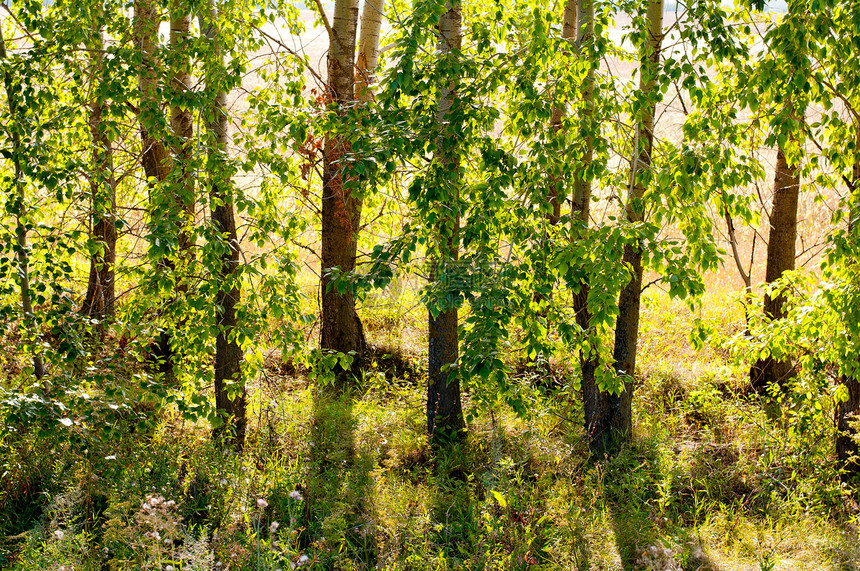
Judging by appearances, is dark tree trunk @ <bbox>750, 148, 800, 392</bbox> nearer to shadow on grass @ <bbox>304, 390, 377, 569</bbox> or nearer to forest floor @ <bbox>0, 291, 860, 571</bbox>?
forest floor @ <bbox>0, 291, 860, 571</bbox>

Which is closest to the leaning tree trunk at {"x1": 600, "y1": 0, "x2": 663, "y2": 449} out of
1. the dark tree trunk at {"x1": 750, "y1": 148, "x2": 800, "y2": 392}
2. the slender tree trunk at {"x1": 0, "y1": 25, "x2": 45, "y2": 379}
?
the dark tree trunk at {"x1": 750, "y1": 148, "x2": 800, "y2": 392}

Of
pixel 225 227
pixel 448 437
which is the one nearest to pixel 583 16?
pixel 225 227

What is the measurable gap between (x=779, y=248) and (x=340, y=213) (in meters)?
4.12

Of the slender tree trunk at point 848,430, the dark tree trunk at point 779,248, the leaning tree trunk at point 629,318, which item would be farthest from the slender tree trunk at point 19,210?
the dark tree trunk at point 779,248

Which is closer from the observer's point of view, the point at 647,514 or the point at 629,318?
the point at 647,514

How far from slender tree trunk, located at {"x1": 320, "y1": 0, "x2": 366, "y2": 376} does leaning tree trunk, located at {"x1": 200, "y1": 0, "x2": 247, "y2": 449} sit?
766mm

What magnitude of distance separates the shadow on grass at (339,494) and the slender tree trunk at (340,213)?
2.22 feet

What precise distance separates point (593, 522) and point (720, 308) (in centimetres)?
414

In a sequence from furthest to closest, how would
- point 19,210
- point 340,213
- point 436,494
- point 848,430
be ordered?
1. point 340,213
2. point 848,430
3. point 436,494
4. point 19,210

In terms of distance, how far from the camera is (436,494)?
4.75m

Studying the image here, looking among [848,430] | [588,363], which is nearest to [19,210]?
[588,363]

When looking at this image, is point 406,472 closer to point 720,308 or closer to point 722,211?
point 722,211

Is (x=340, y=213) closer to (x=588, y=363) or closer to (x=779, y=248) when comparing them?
(x=588, y=363)

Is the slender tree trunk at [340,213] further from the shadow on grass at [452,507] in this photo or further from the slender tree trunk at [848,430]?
the slender tree trunk at [848,430]
